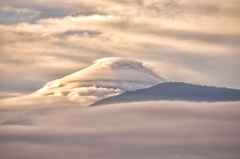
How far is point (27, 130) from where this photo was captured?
80.7 m

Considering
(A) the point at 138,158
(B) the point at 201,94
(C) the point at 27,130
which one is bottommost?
(A) the point at 138,158

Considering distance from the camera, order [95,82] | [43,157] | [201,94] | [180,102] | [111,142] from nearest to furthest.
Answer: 1. [43,157]
2. [95,82]
3. [111,142]
4. [201,94]
5. [180,102]

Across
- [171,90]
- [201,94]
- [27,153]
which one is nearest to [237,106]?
[201,94]

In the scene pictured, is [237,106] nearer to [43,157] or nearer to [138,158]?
[138,158]

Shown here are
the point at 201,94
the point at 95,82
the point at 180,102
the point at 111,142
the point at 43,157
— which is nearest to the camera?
the point at 43,157

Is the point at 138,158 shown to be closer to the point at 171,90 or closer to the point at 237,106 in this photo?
the point at 171,90

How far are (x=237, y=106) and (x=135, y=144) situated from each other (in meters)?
Result: 32.4

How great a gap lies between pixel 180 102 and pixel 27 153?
4998 cm

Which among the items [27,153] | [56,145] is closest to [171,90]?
[56,145]

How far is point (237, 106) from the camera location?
97.7 meters

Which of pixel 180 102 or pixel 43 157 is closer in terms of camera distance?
pixel 43 157

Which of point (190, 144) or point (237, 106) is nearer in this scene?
point (190, 144)

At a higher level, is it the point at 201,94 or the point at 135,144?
the point at 201,94

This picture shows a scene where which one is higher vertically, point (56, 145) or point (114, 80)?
point (114, 80)
